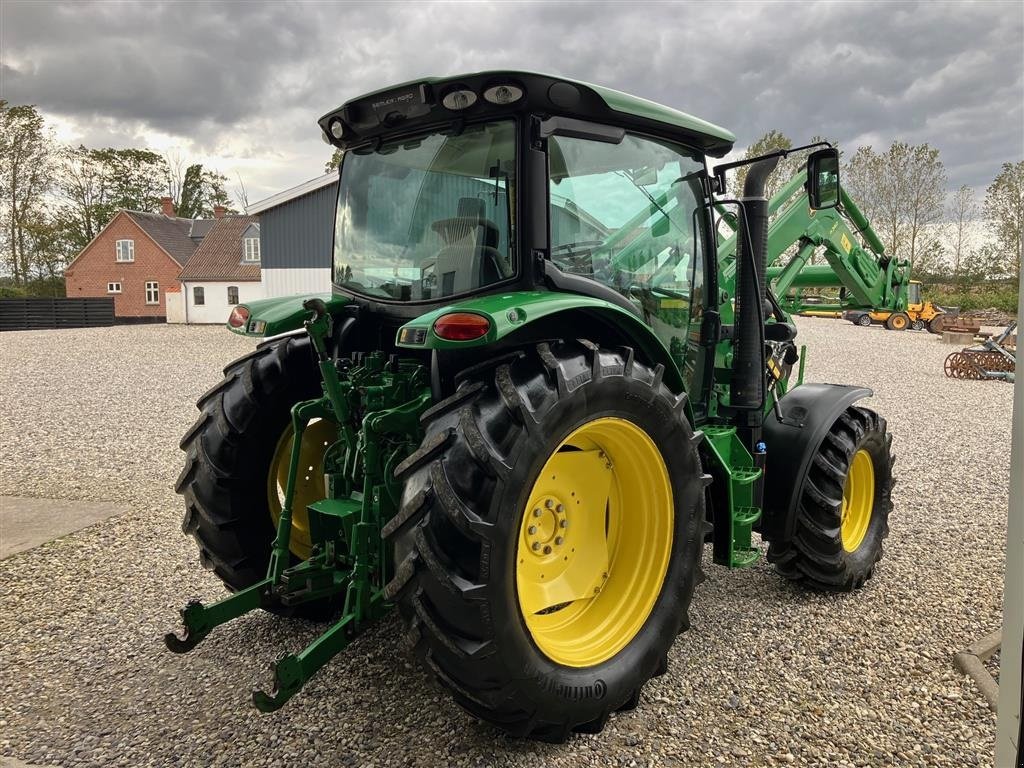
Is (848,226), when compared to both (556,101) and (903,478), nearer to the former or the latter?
(903,478)

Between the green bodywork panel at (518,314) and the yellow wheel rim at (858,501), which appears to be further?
the yellow wheel rim at (858,501)

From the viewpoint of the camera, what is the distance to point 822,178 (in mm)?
3656

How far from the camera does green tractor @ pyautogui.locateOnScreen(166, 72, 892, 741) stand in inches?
90.7

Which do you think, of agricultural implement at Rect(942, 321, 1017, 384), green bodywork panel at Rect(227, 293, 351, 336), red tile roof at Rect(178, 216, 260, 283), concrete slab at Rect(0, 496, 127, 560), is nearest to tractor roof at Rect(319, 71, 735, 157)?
green bodywork panel at Rect(227, 293, 351, 336)

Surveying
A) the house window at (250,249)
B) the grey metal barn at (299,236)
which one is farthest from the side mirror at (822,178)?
the house window at (250,249)

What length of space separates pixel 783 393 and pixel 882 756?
90.2 inches

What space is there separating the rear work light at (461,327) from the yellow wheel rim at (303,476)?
1.44 metres

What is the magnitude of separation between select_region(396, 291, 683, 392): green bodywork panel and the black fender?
121cm

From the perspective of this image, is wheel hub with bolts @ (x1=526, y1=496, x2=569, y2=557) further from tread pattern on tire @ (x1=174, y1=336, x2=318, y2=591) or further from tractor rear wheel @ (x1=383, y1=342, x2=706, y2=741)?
tread pattern on tire @ (x1=174, y1=336, x2=318, y2=591)

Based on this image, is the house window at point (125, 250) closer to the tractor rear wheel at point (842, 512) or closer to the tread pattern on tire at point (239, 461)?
the tread pattern on tire at point (239, 461)

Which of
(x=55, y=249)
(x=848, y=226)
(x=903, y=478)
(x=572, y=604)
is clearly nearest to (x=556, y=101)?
(x=572, y=604)

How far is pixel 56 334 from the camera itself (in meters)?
26.0

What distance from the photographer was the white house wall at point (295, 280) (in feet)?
84.0

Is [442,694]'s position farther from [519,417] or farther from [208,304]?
[208,304]
